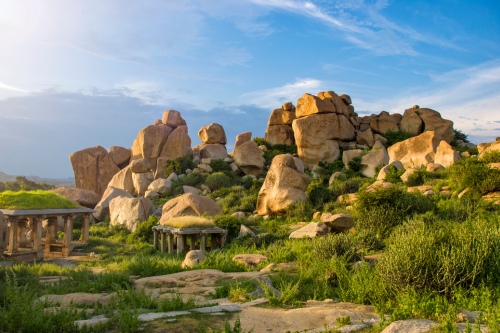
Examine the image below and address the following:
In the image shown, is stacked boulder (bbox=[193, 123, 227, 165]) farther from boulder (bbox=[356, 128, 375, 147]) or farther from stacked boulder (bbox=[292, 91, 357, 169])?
boulder (bbox=[356, 128, 375, 147])

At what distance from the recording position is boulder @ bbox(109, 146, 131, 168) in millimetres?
39438

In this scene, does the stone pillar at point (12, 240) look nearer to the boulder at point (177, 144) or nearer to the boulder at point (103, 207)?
the boulder at point (103, 207)

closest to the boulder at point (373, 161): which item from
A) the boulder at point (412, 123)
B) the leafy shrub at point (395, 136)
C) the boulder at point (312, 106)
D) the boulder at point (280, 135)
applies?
the boulder at point (312, 106)

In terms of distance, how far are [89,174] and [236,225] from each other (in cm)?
2280

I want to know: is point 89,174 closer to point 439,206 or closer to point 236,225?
point 236,225

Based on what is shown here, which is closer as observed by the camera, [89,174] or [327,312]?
[327,312]

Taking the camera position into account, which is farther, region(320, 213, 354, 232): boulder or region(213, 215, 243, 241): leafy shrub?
region(213, 215, 243, 241): leafy shrub

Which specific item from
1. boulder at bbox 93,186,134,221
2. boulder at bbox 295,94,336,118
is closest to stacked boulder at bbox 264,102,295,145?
boulder at bbox 295,94,336,118

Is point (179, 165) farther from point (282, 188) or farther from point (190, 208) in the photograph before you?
point (282, 188)

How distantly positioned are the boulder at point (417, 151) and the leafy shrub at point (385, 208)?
10.6m

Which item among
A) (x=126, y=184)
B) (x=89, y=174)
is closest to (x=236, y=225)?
(x=126, y=184)

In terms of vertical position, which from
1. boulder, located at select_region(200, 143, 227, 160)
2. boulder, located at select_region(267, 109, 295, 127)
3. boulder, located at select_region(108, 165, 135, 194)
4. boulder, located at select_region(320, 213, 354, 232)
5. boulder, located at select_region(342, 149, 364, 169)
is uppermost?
boulder, located at select_region(267, 109, 295, 127)

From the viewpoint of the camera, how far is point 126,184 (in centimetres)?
3391

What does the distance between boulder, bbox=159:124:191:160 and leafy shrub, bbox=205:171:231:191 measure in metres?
6.68
